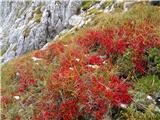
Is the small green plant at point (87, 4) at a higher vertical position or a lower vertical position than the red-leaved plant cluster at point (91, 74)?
lower

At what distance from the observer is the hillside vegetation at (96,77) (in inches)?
379

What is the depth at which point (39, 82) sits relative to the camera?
11.8 metres

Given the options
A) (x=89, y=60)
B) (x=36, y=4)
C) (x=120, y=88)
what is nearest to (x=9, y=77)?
(x=89, y=60)

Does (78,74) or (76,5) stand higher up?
(78,74)

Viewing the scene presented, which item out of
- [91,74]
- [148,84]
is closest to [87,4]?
[91,74]

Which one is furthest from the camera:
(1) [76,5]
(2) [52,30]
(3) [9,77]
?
(2) [52,30]

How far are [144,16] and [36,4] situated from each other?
2052 inches

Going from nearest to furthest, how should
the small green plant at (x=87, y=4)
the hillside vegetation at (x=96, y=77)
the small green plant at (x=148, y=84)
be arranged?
the hillside vegetation at (x=96, y=77) → the small green plant at (x=148, y=84) → the small green plant at (x=87, y=4)

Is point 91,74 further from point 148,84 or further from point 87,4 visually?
point 87,4

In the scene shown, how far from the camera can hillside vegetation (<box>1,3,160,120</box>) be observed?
9633 millimetres

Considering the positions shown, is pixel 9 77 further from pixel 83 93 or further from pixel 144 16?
pixel 144 16

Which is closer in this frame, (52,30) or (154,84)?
(154,84)

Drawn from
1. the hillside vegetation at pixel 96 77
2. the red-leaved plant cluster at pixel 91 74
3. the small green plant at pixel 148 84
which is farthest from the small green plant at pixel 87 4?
the small green plant at pixel 148 84

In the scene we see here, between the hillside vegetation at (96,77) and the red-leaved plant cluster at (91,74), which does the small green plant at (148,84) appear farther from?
the red-leaved plant cluster at (91,74)
